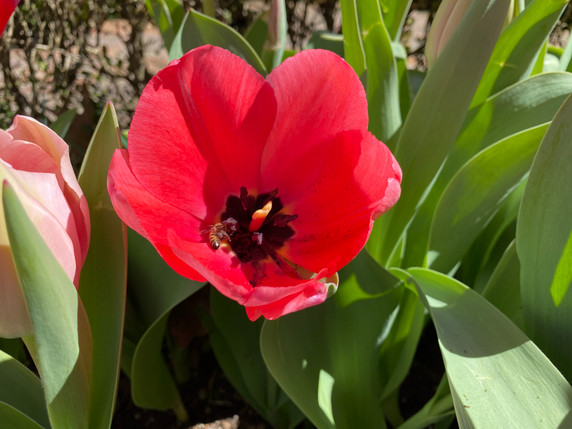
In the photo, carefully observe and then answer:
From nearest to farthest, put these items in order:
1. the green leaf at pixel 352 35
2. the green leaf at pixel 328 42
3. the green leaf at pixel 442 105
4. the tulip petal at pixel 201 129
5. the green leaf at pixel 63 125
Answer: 1. the tulip petal at pixel 201 129
2. the green leaf at pixel 442 105
3. the green leaf at pixel 352 35
4. the green leaf at pixel 63 125
5. the green leaf at pixel 328 42

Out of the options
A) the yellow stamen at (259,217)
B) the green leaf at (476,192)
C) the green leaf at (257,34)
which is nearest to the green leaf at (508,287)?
the green leaf at (476,192)

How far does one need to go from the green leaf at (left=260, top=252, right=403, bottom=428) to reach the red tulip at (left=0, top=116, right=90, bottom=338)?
0.89ft

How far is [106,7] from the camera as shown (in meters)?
1.60

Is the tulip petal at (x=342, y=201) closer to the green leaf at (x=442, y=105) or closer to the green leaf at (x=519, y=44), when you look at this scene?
the green leaf at (x=442, y=105)

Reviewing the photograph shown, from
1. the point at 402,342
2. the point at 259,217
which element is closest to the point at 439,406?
the point at 402,342

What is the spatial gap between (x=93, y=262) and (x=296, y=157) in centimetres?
26

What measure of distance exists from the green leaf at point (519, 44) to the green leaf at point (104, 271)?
1.86 feet

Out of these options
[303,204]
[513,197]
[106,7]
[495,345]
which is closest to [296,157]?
[303,204]

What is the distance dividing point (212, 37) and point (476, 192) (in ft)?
1.39

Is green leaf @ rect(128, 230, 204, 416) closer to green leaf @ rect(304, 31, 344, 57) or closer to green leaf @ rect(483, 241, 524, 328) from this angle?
green leaf @ rect(483, 241, 524, 328)

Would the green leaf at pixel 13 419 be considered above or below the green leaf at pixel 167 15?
below

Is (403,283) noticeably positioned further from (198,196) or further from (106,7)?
(106,7)

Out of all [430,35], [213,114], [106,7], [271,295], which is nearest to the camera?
[271,295]

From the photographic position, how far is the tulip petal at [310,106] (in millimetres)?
567
